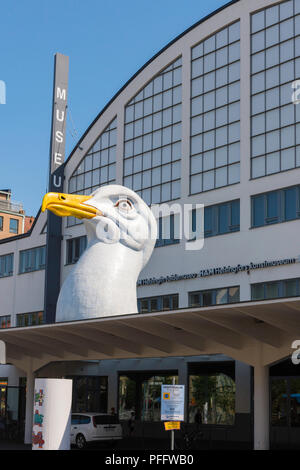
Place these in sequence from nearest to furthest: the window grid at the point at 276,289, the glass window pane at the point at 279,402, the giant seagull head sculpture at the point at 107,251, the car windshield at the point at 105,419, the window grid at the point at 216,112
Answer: the giant seagull head sculpture at the point at 107,251
the car windshield at the point at 105,419
the window grid at the point at 276,289
the glass window pane at the point at 279,402
the window grid at the point at 216,112

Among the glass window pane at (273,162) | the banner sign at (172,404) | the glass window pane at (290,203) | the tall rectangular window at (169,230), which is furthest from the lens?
the tall rectangular window at (169,230)

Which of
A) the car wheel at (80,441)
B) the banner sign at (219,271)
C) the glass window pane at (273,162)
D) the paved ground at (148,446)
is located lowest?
the paved ground at (148,446)

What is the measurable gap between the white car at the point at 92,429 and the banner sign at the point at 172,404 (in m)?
12.9

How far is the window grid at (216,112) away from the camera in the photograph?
35219 millimetres

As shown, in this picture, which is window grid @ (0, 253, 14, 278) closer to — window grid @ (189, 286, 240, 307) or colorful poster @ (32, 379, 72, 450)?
window grid @ (189, 286, 240, 307)

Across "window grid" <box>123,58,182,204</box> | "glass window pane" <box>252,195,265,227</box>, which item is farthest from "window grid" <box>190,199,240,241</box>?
"window grid" <box>123,58,182,204</box>

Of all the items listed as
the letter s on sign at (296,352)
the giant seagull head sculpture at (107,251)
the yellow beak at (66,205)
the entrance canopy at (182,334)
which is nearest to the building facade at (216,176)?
the entrance canopy at (182,334)

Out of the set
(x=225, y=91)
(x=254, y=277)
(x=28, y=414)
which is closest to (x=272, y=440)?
(x=254, y=277)

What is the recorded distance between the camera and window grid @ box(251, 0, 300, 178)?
32.7 metres

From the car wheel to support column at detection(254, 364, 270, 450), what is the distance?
988 cm

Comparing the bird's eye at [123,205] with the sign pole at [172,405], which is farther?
the bird's eye at [123,205]

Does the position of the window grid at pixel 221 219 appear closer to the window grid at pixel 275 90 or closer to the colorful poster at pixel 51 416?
the window grid at pixel 275 90

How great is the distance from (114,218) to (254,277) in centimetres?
941

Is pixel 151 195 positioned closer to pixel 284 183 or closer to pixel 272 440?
pixel 284 183
